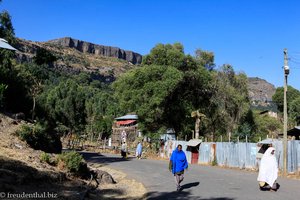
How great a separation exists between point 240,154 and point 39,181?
16728 millimetres

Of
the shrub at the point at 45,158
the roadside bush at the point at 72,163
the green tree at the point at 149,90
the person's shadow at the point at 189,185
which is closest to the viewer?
the person's shadow at the point at 189,185

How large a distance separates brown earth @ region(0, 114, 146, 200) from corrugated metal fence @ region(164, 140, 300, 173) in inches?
376

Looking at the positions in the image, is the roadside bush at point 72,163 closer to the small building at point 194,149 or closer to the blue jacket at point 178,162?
the blue jacket at point 178,162

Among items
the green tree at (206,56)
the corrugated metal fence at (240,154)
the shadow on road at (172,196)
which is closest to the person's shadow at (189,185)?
the shadow on road at (172,196)

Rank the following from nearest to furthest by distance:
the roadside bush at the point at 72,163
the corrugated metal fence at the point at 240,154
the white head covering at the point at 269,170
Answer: the white head covering at the point at 269,170, the roadside bush at the point at 72,163, the corrugated metal fence at the point at 240,154

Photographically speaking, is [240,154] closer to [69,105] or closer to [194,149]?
[194,149]

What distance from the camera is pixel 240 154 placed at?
86.0ft

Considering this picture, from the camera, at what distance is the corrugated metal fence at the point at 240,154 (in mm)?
21156

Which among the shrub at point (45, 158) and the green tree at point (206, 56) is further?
the green tree at point (206, 56)

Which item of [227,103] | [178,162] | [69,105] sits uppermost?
[69,105]

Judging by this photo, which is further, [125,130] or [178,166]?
[125,130]

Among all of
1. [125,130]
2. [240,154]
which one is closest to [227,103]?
[240,154]

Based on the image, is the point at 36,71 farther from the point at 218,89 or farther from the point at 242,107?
the point at 242,107

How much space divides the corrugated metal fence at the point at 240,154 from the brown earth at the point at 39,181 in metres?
9.54
